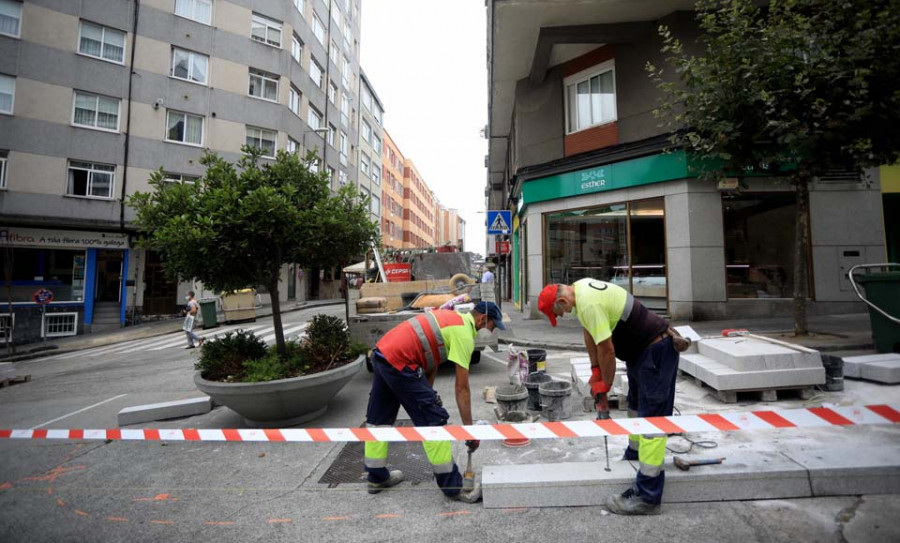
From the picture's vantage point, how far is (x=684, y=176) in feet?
33.9

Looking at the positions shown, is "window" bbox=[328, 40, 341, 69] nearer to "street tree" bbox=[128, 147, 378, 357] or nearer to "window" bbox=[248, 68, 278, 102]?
"window" bbox=[248, 68, 278, 102]

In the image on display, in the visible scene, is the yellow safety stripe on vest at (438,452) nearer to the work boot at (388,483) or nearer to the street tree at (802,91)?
the work boot at (388,483)

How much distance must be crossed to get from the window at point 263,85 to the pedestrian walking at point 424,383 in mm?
23094

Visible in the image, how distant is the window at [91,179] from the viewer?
17.2m

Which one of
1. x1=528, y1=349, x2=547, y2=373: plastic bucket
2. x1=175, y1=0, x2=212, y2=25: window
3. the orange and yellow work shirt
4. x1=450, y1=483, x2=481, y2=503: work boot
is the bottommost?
x1=450, y1=483, x2=481, y2=503: work boot

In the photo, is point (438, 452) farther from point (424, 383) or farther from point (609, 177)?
point (609, 177)

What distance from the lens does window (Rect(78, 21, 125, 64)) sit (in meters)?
17.6

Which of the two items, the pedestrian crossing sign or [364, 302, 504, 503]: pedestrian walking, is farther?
the pedestrian crossing sign

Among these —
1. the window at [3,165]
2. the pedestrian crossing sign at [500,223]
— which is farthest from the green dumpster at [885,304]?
the window at [3,165]

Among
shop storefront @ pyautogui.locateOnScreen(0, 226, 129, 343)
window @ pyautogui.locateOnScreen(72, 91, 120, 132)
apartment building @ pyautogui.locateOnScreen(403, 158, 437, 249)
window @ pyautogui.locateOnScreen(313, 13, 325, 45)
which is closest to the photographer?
shop storefront @ pyautogui.locateOnScreen(0, 226, 129, 343)

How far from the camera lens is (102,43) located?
18.0 metres

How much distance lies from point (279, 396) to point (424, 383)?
2144mm

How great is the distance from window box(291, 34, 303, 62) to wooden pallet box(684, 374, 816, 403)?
26.1 metres

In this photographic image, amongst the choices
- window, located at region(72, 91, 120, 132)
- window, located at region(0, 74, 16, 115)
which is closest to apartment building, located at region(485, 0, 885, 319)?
window, located at region(72, 91, 120, 132)
